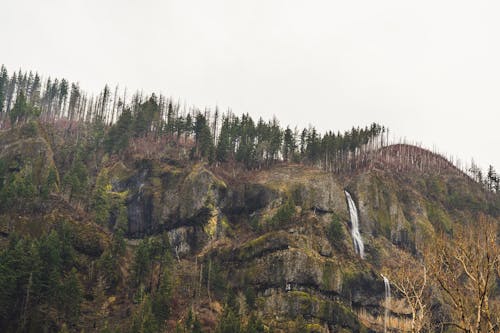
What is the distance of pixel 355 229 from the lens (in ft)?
365

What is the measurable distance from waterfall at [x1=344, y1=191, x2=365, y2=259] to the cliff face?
1.52 metres

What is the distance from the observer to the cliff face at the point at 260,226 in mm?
82438

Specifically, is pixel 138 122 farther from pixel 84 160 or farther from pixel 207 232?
pixel 207 232

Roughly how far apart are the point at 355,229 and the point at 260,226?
28412 mm

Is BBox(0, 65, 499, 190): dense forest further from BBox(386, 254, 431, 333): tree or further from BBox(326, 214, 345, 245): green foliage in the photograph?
BBox(386, 254, 431, 333): tree

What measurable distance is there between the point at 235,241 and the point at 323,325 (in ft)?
94.8

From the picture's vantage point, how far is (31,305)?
214 feet

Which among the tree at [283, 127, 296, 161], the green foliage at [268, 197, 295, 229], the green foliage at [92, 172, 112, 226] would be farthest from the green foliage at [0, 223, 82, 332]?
the tree at [283, 127, 296, 161]

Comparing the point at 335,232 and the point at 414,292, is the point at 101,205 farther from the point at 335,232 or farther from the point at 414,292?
the point at 414,292

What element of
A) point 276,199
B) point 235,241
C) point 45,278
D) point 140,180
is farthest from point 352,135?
point 45,278

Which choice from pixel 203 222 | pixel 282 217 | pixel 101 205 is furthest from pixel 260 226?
pixel 101 205

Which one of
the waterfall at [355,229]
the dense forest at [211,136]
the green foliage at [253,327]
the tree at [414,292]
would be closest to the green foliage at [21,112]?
the dense forest at [211,136]

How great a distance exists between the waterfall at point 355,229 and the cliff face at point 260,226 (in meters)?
1.52

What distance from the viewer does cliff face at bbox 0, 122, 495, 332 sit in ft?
270
